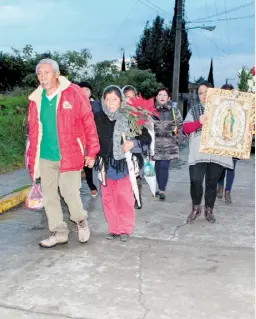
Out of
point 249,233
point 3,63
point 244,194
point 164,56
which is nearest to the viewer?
point 249,233

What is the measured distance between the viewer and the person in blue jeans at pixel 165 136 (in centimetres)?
755

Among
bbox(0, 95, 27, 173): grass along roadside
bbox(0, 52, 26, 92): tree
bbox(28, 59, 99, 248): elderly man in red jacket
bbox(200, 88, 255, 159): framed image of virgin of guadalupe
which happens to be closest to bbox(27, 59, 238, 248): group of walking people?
bbox(28, 59, 99, 248): elderly man in red jacket

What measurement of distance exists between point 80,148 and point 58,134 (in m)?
0.27

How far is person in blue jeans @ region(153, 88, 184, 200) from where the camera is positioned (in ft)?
24.8

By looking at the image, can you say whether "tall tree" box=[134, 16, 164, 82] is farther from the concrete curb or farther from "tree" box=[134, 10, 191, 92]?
the concrete curb

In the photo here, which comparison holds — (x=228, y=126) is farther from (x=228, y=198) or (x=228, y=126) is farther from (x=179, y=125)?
(x=228, y=198)

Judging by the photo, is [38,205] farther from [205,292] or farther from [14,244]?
[205,292]

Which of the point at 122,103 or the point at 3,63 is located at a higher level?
the point at 3,63

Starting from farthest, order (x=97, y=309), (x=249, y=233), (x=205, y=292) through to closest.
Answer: (x=249, y=233) < (x=205, y=292) < (x=97, y=309)

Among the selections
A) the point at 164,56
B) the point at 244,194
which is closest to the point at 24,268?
the point at 244,194

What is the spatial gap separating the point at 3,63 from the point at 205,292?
60.7 feet

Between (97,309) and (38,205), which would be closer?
(97,309)

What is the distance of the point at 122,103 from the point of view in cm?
530

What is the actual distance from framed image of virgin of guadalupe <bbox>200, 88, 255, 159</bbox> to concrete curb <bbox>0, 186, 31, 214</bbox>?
9.45 ft
